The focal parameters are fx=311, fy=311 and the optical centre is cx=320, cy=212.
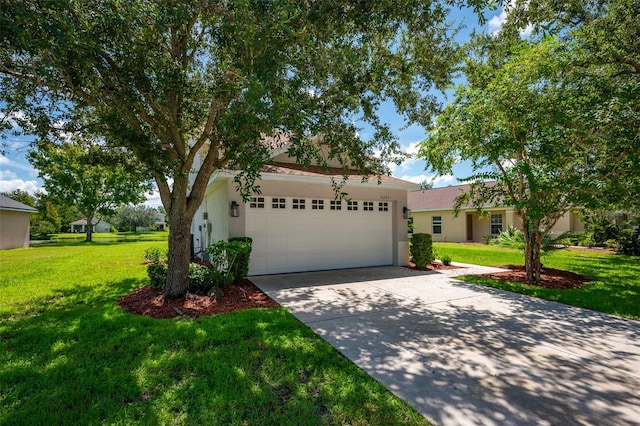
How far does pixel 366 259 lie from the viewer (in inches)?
440

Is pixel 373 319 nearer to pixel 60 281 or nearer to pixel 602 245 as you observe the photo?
pixel 60 281

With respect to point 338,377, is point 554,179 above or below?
above

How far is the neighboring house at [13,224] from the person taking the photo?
2012 centimetres

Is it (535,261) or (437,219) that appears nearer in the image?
(535,261)

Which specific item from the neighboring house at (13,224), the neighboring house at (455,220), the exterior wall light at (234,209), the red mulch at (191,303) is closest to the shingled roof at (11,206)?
the neighboring house at (13,224)

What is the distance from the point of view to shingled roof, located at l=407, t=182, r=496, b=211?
79.9 feet

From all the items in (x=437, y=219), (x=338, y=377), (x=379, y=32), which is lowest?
(x=338, y=377)

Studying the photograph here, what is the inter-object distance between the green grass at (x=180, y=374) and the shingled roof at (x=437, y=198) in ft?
70.8

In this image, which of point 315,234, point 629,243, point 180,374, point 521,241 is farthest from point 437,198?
point 180,374

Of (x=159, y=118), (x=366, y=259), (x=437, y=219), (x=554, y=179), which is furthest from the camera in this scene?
(x=437, y=219)

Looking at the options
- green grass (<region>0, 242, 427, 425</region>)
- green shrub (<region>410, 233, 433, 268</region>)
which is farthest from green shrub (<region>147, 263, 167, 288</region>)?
green shrub (<region>410, 233, 433, 268</region>)

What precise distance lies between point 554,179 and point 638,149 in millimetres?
1495

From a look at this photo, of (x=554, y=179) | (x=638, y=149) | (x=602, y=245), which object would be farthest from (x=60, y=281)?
(x=602, y=245)

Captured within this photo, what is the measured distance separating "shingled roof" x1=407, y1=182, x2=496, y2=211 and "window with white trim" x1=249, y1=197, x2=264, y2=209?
17.2 metres
